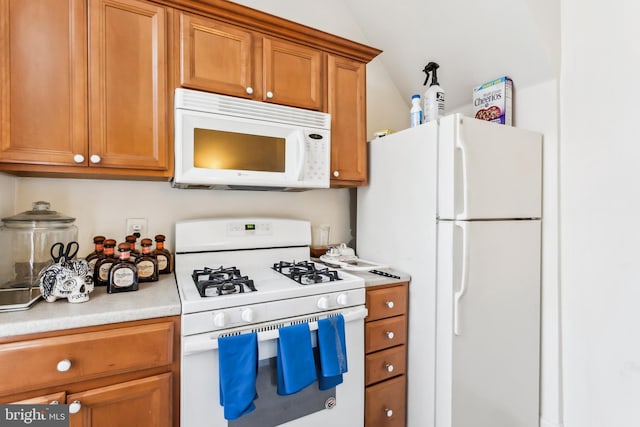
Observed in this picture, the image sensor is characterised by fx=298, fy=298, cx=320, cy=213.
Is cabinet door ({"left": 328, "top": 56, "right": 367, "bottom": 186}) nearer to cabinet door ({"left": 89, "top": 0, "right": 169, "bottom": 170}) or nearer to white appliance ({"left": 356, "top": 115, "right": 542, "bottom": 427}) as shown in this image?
white appliance ({"left": 356, "top": 115, "right": 542, "bottom": 427})

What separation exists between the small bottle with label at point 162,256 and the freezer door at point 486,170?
4.81 ft

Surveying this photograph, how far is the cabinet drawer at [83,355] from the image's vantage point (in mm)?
924

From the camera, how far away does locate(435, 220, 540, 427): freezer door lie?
1.44 metres

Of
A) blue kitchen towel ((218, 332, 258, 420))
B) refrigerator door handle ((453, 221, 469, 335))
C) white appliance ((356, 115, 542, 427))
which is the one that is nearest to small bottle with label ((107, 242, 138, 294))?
blue kitchen towel ((218, 332, 258, 420))

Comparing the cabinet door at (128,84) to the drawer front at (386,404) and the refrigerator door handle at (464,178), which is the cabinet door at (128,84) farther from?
the drawer front at (386,404)

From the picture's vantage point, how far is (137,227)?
1.66 meters

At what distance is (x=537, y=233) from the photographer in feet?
5.75

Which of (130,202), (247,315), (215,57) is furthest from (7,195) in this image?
(247,315)

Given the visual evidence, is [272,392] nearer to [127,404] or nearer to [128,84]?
[127,404]

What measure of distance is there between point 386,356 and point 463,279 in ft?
1.91

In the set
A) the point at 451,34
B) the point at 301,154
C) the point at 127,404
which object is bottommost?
the point at 127,404

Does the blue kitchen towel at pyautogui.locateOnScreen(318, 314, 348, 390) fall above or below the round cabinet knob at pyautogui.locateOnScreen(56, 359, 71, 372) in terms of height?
below

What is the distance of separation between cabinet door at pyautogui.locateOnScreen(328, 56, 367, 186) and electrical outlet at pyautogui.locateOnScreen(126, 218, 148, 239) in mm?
1119

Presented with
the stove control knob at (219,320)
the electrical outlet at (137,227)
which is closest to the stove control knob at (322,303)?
the stove control knob at (219,320)
